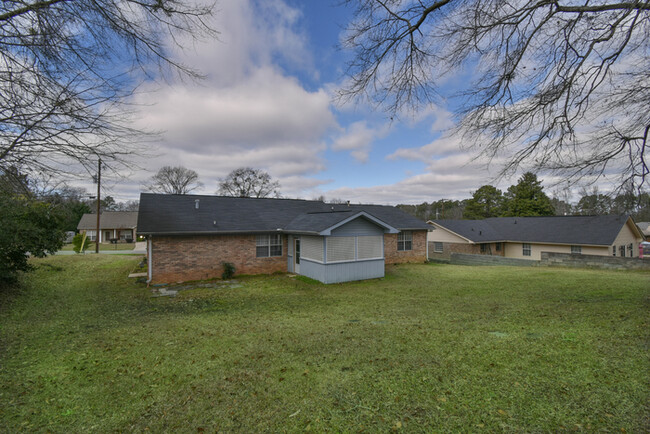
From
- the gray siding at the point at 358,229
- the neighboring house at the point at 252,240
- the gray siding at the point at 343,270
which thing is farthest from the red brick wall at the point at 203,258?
the gray siding at the point at 358,229

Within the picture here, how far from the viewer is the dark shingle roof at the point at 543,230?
22.0 m

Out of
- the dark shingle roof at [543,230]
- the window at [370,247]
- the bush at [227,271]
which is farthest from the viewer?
the dark shingle roof at [543,230]

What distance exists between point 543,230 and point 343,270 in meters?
21.4

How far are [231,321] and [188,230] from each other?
728 cm

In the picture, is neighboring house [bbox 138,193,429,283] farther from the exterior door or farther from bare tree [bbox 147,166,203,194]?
bare tree [bbox 147,166,203,194]

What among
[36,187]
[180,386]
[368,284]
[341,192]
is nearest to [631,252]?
[368,284]

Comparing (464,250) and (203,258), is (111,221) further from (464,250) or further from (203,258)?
(464,250)

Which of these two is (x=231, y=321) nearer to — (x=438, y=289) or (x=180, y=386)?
(x=180, y=386)

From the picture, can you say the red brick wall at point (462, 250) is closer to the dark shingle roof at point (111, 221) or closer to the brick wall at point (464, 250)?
the brick wall at point (464, 250)

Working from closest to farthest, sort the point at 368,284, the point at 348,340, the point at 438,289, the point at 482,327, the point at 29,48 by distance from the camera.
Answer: the point at 29,48, the point at 348,340, the point at 482,327, the point at 438,289, the point at 368,284

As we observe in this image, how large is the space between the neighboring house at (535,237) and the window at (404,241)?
1751 millimetres

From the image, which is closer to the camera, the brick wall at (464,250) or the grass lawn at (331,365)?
the grass lawn at (331,365)

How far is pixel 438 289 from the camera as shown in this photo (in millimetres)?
11891

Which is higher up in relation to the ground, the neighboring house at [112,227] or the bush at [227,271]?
the neighboring house at [112,227]
